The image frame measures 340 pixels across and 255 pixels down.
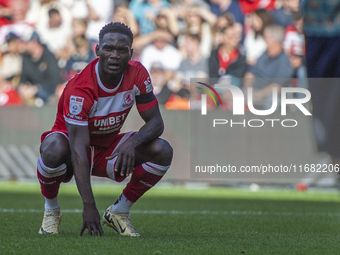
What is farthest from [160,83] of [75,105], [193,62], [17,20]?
[75,105]

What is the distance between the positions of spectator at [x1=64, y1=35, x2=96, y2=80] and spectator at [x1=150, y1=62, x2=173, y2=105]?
1582 millimetres

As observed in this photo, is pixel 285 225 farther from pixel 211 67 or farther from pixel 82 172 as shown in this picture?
pixel 211 67

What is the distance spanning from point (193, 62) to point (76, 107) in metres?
8.81

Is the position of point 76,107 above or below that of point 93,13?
below

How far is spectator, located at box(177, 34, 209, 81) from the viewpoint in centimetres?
1292

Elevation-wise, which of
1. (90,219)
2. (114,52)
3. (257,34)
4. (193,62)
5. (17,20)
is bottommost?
(90,219)

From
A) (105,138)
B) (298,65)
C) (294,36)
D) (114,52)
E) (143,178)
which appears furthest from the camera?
(294,36)

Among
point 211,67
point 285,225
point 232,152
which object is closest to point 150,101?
point 285,225

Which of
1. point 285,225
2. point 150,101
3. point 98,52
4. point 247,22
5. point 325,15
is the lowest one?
point 285,225

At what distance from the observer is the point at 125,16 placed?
13.8 metres

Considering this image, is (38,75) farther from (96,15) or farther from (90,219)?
(90,219)

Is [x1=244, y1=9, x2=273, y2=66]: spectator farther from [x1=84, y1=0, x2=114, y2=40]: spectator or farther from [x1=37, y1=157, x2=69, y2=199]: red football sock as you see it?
[x1=37, y1=157, x2=69, y2=199]: red football sock

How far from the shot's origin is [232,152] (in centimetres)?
1145

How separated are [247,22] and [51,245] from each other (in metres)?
10.4
